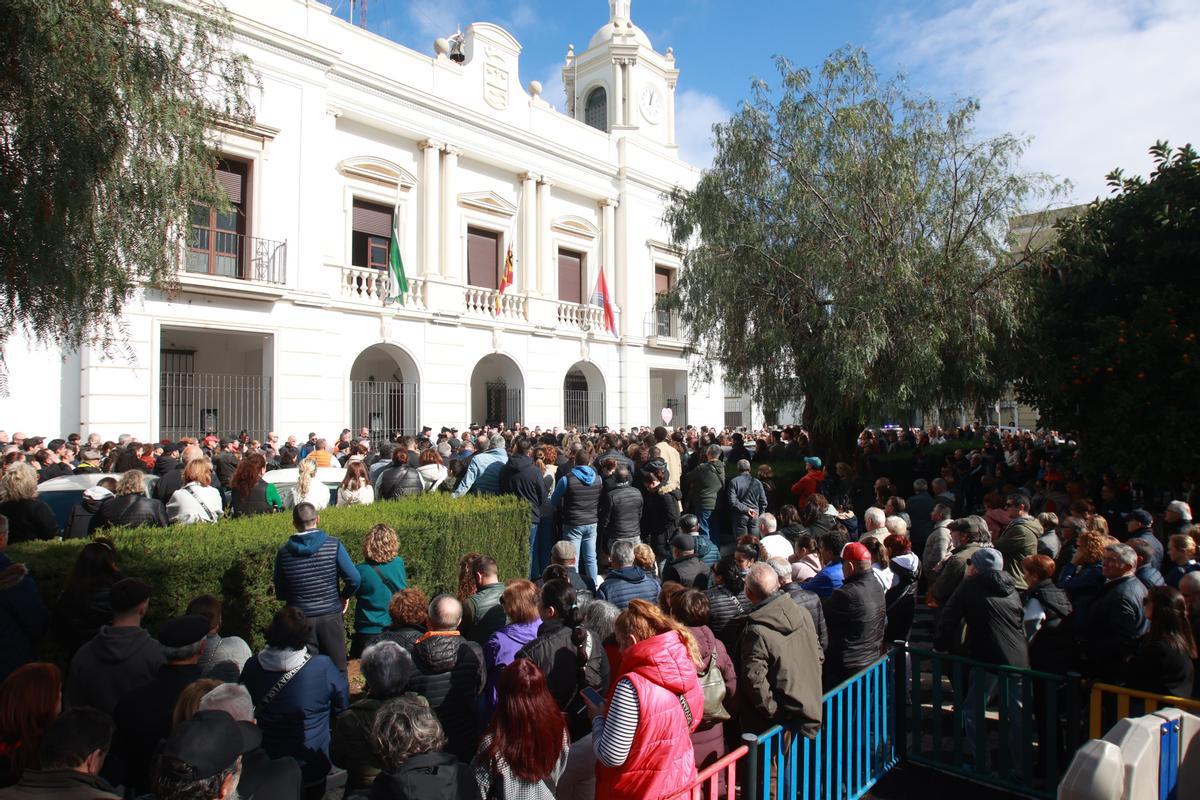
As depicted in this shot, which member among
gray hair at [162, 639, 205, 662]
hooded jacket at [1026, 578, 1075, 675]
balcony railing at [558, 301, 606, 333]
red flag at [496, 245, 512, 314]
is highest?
red flag at [496, 245, 512, 314]

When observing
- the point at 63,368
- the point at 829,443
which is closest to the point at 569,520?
the point at 829,443

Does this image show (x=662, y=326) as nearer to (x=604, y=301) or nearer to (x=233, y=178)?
(x=604, y=301)

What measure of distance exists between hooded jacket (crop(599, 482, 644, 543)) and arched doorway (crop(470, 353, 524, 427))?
42.5 feet

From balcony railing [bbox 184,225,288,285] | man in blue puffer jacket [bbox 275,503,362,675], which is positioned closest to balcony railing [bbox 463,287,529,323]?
balcony railing [bbox 184,225,288,285]

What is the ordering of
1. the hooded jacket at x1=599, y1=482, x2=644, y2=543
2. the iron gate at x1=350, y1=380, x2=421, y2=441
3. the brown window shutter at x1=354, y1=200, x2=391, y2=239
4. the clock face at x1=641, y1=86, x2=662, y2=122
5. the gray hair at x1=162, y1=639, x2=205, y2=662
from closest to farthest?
the gray hair at x1=162, y1=639, x2=205, y2=662
the hooded jacket at x1=599, y1=482, x2=644, y2=543
the iron gate at x1=350, y1=380, x2=421, y2=441
the brown window shutter at x1=354, y1=200, x2=391, y2=239
the clock face at x1=641, y1=86, x2=662, y2=122

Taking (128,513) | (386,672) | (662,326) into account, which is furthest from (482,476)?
(662,326)

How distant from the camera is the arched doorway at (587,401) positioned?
78.7ft

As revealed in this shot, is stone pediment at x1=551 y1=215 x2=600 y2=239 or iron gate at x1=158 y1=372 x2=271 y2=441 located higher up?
stone pediment at x1=551 y1=215 x2=600 y2=239

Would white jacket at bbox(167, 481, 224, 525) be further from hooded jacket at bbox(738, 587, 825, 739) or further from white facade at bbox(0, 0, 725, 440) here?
white facade at bbox(0, 0, 725, 440)

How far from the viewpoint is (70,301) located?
5297mm

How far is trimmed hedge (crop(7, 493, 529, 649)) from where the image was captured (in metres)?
5.22

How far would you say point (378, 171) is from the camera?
19.2 metres

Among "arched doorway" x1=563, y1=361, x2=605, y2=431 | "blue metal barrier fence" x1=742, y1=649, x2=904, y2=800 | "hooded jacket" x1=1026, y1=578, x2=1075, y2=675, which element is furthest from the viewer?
"arched doorway" x1=563, y1=361, x2=605, y2=431

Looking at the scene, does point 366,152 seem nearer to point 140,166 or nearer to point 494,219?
point 494,219
